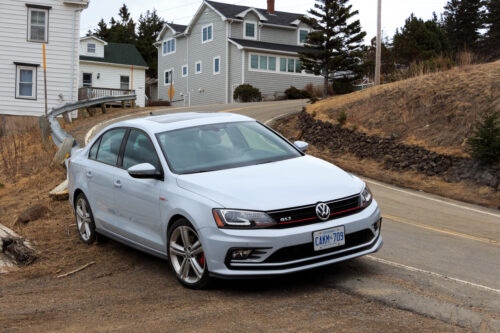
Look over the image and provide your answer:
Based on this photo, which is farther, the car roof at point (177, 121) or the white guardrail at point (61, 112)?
the white guardrail at point (61, 112)

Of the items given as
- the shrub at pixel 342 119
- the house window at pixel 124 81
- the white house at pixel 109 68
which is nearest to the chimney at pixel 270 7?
the white house at pixel 109 68

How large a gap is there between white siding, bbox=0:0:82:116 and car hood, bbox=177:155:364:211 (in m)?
26.3

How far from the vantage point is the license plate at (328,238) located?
5.42m

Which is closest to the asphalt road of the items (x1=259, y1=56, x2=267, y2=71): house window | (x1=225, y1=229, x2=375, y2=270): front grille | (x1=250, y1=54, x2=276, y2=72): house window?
(x1=225, y1=229, x2=375, y2=270): front grille

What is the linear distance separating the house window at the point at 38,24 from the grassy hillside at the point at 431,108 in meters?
16.9

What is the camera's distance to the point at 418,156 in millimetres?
15516

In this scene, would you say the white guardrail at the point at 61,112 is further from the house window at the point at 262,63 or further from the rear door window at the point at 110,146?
the house window at the point at 262,63

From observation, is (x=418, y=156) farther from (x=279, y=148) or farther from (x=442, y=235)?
(x=279, y=148)

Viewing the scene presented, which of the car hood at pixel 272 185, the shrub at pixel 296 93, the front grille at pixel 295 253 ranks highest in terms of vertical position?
the shrub at pixel 296 93

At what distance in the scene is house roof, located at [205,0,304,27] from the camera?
5053cm

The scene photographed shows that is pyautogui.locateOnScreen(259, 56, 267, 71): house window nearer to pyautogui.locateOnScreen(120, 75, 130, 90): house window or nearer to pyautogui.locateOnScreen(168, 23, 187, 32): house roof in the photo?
pyautogui.locateOnScreen(168, 23, 187, 32): house roof

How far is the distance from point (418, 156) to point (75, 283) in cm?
1111

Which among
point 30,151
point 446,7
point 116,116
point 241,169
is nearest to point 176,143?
point 241,169

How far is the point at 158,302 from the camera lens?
18.0 ft
